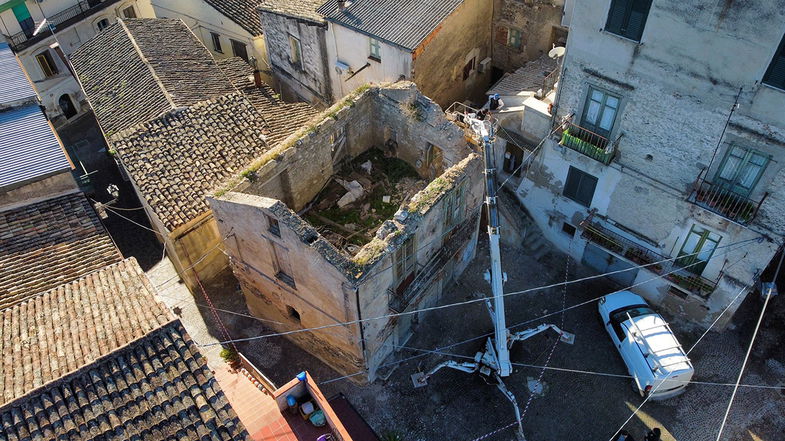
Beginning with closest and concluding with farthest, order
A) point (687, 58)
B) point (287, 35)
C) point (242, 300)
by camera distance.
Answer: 1. point (687, 58)
2. point (242, 300)
3. point (287, 35)

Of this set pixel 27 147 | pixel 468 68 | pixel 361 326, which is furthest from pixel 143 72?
pixel 361 326

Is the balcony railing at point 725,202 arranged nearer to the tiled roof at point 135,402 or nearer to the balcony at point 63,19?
the tiled roof at point 135,402

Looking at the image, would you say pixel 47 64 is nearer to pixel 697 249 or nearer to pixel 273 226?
pixel 273 226

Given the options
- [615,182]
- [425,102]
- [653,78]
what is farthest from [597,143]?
[425,102]

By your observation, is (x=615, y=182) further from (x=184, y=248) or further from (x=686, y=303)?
(x=184, y=248)

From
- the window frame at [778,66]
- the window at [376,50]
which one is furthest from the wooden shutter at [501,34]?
the window frame at [778,66]

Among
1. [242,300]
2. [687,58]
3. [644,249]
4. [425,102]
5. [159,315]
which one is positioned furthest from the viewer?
[242,300]
